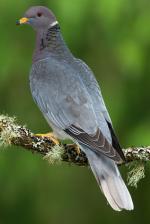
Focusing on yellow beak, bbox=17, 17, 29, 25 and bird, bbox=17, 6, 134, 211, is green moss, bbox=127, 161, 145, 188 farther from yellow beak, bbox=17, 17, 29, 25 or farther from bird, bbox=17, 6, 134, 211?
yellow beak, bbox=17, 17, 29, 25

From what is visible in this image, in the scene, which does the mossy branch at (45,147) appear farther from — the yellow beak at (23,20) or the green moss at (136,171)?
the yellow beak at (23,20)

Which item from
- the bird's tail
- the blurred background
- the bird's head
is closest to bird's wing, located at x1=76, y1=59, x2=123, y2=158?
the bird's tail

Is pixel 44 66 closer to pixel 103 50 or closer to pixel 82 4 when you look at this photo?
pixel 82 4

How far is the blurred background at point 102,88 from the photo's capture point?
9156 millimetres

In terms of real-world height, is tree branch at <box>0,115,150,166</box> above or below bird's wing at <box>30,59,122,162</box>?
below

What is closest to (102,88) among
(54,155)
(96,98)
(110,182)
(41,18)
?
(41,18)

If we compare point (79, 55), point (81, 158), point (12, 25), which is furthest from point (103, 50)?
point (81, 158)

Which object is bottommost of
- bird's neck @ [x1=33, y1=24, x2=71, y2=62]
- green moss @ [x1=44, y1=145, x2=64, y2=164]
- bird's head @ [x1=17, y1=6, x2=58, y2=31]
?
green moss @ [x1=44, y1=145, x2=64, y2=164]

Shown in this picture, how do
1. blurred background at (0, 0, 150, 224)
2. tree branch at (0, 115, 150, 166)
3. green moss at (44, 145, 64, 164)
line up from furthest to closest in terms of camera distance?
blurred background at (0, 0, 150, 224), green moss at (44, 145, 64, 164), tree branch at (0, 115, 150, 166)

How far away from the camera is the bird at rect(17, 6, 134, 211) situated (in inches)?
278

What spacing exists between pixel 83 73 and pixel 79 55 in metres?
1.97

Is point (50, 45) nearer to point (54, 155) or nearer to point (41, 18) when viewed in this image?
point (41, 18)

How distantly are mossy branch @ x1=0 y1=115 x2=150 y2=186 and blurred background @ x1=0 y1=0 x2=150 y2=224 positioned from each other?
5.99 ft

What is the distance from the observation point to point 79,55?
974 cm
